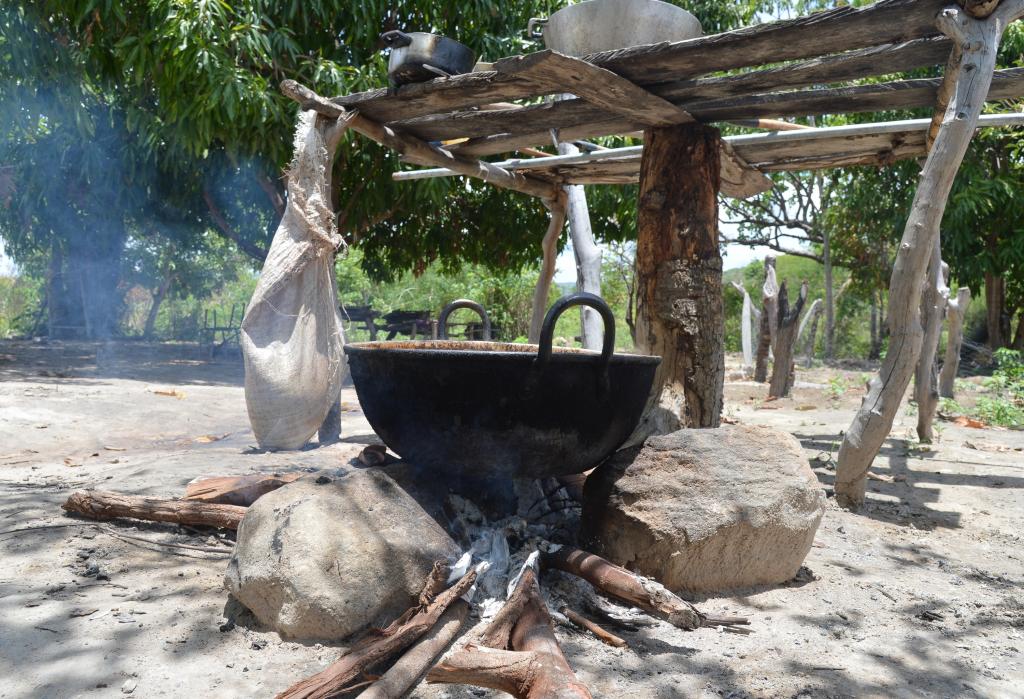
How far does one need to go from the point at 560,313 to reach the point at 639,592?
844 mm

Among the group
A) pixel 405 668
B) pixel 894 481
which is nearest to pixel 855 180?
pixel 894 481

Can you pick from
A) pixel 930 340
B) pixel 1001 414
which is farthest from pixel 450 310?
pixel 1001 414

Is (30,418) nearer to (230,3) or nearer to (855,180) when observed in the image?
(230,3)

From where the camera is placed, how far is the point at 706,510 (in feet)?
8.39

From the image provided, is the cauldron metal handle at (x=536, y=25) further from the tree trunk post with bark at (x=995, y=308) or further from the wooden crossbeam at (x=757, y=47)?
the tree trunk post with bark at (x=995, y=308)

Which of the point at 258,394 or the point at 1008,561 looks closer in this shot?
the point at 1008,561

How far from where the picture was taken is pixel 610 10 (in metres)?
2.95

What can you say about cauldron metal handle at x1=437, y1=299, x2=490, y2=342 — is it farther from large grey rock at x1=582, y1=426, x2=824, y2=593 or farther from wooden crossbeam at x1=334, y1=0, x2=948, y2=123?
large grey rock at x1=582, y1=426, x2=824, y2=593

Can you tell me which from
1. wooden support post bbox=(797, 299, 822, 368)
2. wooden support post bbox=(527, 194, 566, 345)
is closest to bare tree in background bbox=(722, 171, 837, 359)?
wooden support post bbox=(797, 299, 822, 368)

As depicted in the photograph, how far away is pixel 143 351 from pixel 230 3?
10009 millimetres

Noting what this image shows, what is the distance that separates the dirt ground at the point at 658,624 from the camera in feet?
6.38

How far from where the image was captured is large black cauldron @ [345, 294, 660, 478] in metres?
2.38

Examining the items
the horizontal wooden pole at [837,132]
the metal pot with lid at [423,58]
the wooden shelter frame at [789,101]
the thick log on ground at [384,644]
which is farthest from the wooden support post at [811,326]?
the thick log on ground at [384,644]

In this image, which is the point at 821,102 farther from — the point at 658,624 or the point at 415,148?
the point at 658,624
